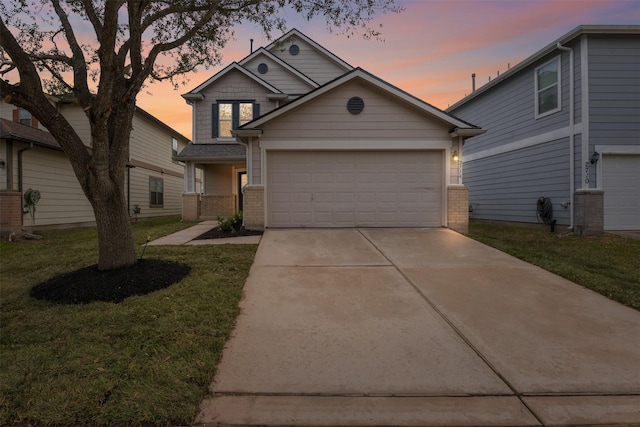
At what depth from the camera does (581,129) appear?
1029 cm

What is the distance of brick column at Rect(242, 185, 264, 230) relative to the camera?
368 inches

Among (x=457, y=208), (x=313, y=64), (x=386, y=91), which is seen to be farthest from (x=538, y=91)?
(x=313, y=64)

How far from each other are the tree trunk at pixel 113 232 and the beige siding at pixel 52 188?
9411 millimetres

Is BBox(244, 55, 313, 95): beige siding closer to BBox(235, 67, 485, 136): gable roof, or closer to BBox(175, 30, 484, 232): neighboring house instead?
BBox(175, 30, 484, 232): neighboring house

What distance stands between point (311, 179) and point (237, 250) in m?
3.46

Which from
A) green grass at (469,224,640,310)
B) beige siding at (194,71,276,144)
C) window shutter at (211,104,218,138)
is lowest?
green grass at (469,224,640,310)

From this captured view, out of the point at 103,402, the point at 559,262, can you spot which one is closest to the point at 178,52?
the point at 103,402

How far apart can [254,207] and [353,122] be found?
A: 12.0ft

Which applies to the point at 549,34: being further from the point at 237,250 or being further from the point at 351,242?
the point at 237,250

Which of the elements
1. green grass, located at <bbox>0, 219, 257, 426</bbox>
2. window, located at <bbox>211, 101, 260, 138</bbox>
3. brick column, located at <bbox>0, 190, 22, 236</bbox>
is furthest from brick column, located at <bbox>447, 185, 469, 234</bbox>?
brick column, located at <bbox>0, 190, 22, 236</bbox>

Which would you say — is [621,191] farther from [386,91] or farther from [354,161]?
[354,161]

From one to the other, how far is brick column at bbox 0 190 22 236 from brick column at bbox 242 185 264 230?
7.22 metres

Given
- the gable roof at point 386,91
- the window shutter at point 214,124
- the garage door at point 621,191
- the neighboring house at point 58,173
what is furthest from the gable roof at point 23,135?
the garage door at point 621,191

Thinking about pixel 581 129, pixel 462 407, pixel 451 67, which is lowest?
pixel 462 407
